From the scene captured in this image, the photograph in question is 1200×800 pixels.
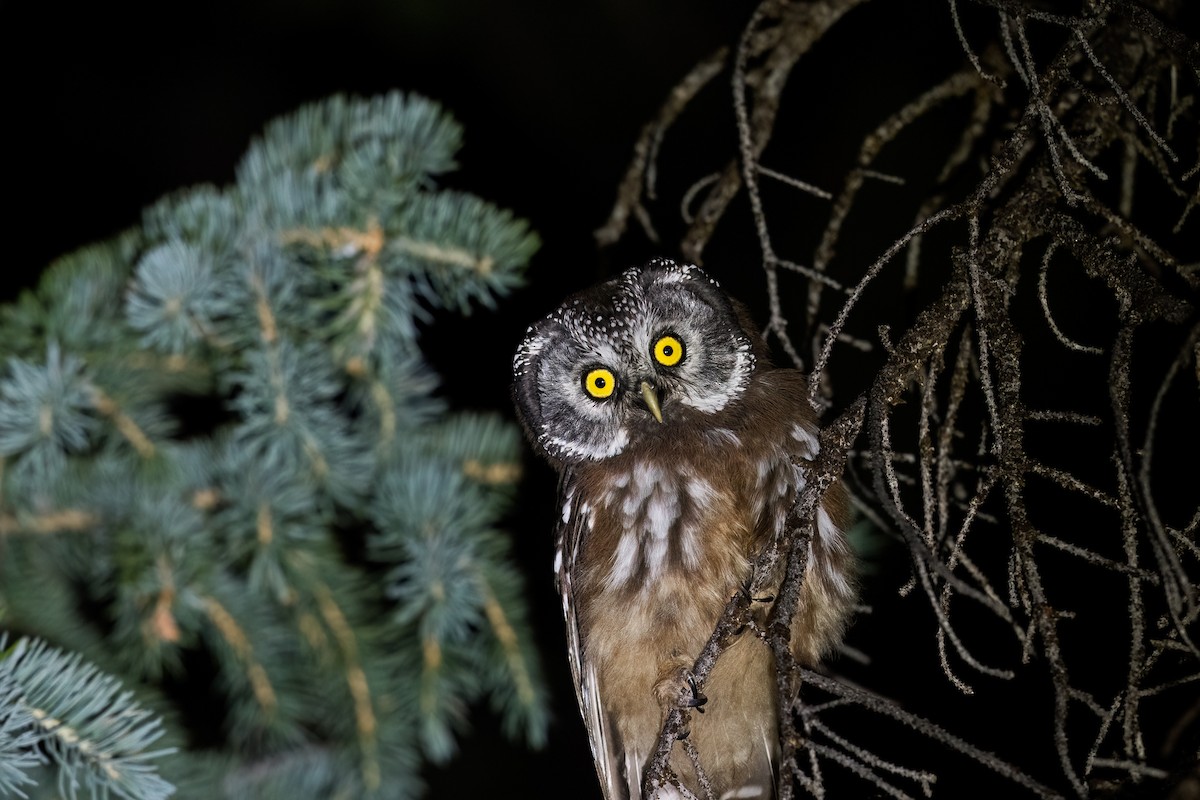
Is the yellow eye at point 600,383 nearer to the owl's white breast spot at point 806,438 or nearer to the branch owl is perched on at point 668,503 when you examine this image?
the branch owl is perched on at point 668,503

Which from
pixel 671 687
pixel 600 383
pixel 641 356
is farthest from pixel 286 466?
pixel 671 687

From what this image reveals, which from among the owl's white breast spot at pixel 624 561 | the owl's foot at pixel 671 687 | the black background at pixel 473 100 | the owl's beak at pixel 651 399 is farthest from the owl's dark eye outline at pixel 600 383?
the black background at pixel 473 100

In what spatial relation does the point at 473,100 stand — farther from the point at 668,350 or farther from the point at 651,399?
the point at 651,399

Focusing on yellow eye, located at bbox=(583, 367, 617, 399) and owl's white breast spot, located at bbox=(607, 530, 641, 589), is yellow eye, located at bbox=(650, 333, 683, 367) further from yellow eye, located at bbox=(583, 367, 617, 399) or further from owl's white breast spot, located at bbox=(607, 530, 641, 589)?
owl's white breast spot, located at bbox=(607, 530, 641, 589)

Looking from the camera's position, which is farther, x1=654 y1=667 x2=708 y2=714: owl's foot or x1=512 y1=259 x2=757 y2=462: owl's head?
x1=512 y1=259 x2=757 y2=462: owl's head

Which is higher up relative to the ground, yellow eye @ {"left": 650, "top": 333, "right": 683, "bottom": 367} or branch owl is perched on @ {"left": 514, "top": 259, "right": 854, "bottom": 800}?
yellow eye @ {"left": 650, "top": 333, "right": 683, "bottom": 367}

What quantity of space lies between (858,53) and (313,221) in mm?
2793

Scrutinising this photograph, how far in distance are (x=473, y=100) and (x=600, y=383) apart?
7.76 feet

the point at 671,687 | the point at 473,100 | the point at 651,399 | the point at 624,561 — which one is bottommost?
the point at 671,687

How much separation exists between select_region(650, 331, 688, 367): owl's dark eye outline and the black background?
1.39 meters

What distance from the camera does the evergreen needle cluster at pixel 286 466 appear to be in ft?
7.95

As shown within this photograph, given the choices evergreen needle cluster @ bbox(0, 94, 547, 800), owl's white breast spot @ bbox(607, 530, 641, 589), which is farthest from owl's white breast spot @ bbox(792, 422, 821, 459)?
evergreen needle cluster @ bbox(0, 94, 547, 800)

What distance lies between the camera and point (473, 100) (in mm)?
4426

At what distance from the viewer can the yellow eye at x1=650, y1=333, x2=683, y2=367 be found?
244 cm
